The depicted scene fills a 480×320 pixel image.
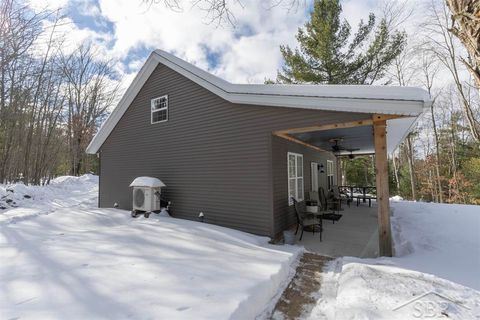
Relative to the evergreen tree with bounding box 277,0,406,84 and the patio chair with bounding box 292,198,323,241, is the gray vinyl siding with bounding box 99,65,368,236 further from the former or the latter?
the evergreen tree with bounding box 277,0,406,84

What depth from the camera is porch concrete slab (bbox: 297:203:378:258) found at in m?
5.12

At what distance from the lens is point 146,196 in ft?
24.2

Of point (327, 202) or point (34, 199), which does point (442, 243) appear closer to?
point (327, 202)

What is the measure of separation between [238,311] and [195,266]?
1289mm

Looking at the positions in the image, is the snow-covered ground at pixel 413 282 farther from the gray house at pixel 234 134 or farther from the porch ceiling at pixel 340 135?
the porch ceiling at pixel 340 135

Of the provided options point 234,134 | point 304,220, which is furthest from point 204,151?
point 304,220

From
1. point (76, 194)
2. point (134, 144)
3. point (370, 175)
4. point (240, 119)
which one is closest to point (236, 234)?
point (240, 119)

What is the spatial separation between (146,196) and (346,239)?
18.8 feet

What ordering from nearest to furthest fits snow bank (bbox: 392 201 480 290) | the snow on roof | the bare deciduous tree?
the bare deciduous tree → snow bank (bbox: 392 201 480 290) → the snow on roof

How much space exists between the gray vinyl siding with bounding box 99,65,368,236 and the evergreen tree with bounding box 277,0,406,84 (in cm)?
945

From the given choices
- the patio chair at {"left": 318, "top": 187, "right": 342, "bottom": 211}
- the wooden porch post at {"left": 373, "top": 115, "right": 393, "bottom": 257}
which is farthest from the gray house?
the patio chair at {"left": 318, "top": 187, "right": 342, "bottom": 211}

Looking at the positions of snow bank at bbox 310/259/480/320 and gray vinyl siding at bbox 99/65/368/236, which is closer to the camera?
snow bank at bbox 310/259/480/320

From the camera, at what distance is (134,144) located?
29.5 ft

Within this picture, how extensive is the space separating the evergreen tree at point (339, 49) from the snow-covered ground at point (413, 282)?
10.8 metres
